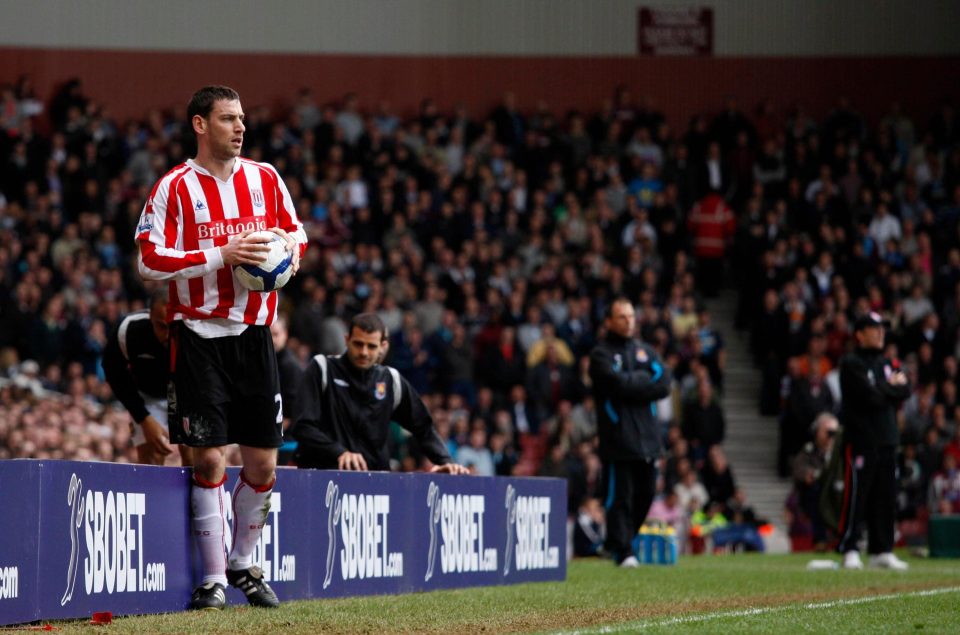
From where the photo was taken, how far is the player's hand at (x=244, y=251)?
25.5 ft

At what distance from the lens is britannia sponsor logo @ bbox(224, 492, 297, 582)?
8.81 meters

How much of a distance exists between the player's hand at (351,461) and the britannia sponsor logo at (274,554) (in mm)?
1246

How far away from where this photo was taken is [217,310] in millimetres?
7953

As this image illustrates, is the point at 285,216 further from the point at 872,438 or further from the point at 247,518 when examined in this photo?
the point at 872,438

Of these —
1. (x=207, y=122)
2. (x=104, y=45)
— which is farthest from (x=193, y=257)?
(x=104, y=45)

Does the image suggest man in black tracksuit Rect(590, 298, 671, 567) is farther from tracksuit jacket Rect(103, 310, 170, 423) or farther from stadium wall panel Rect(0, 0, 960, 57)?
stadium wall panel Rect(0, 0, 960, 57)

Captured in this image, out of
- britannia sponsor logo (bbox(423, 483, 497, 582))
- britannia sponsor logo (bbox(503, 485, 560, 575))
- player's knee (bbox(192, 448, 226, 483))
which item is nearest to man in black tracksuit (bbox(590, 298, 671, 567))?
britannia sponsor logo (bbox(503, 485, 560, 575))

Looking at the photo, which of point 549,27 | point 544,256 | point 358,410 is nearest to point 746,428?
point 544,256

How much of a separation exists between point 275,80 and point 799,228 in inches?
390

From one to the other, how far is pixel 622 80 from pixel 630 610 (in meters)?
23.2

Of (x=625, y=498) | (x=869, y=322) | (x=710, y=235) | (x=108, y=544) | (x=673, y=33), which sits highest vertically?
(x=673, y=33)

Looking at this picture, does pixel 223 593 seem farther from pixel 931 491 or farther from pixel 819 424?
pixel 931 491

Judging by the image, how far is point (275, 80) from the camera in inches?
1169

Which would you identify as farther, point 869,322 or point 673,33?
point 673,33
